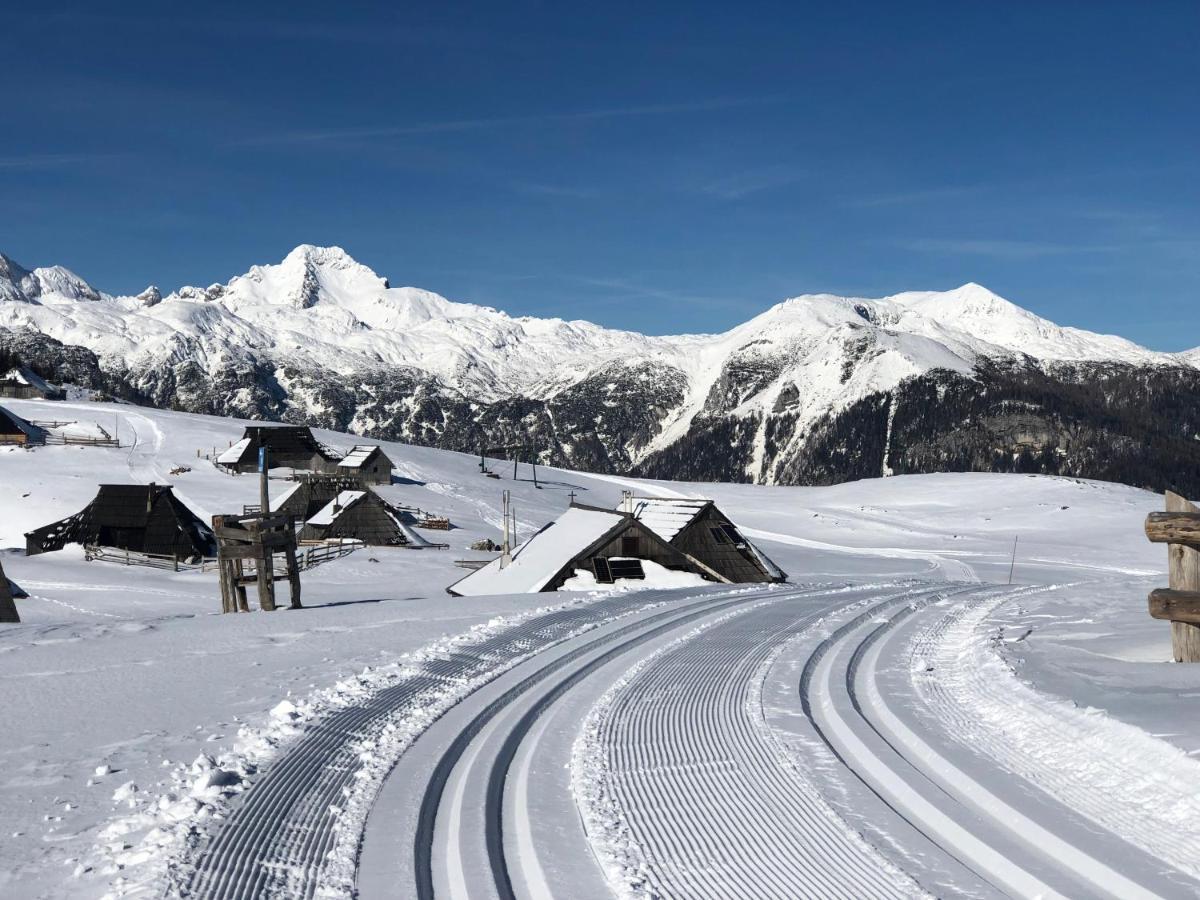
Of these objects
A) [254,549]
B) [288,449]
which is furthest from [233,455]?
[254,549]

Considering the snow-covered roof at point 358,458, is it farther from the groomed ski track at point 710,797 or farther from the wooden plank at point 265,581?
the groomed ski track at point 710,797

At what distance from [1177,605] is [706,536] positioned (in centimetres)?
2846

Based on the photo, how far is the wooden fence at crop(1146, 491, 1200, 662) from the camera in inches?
378

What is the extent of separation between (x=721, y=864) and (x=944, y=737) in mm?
3486

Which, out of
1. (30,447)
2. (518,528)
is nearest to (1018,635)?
(518,528)

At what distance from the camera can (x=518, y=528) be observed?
7269 centimetres

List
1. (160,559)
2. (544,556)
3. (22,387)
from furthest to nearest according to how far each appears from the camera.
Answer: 1. (22,387)
2. (160,559)
3. (544,556)

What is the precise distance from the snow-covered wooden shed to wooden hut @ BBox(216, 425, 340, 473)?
62.5 m

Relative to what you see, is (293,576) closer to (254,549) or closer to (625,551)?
(254,549)

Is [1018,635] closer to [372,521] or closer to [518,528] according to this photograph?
[372,521]

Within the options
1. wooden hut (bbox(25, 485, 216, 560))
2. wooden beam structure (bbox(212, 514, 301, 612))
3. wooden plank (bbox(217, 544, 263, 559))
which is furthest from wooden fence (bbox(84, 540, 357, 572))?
wooden plank (bbox(217, 544, 263, 559))

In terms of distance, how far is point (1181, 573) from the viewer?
991cm

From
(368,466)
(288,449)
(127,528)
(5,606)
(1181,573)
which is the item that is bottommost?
(5,606)

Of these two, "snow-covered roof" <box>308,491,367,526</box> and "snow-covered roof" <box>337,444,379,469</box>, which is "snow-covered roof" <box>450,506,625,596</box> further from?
"snow-covered roof" <box>337,444,379,469</box>
